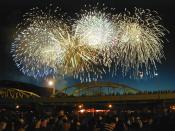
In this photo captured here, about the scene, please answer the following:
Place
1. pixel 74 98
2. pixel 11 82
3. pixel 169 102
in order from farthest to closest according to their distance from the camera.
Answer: pixel 11 82 → pixel 74 98 → pixel 169 102

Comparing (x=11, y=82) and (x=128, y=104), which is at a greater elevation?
(x=11, y=82)

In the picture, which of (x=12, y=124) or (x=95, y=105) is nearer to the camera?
(x=12, y=124)

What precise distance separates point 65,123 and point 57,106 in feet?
254

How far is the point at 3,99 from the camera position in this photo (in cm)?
9419

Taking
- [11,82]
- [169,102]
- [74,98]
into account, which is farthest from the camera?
[11,82]

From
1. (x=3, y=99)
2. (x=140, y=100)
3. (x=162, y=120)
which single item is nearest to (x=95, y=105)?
(x=140, y=100)

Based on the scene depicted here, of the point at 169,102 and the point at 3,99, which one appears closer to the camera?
the point at 169,102

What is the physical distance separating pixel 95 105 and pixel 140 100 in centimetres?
1752

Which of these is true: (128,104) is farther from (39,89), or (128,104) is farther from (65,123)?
(39,89)

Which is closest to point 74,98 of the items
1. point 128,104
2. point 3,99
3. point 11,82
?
point 128,104

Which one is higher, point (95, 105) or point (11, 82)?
point (11, 82)

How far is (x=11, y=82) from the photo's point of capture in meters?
187

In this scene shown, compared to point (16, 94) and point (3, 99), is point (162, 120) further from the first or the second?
point (16, 94)

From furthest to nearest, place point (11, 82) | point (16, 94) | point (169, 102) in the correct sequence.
Answer: point (11, 82) < point (16, 94) < point (169, 102)
